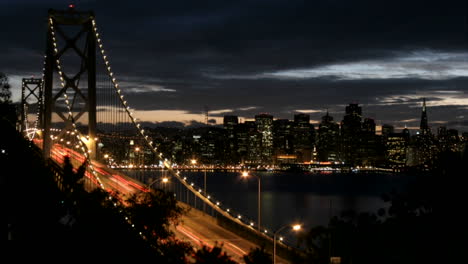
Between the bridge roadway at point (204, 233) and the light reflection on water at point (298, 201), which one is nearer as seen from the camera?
the bridge roadway at point (204, 233)

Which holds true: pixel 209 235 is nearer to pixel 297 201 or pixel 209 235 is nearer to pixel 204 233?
pixel 204 233

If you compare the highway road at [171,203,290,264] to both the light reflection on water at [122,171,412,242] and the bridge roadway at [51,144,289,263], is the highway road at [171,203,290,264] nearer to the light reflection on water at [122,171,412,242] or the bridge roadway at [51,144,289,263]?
the bridge roadway at [51,144,289,263]

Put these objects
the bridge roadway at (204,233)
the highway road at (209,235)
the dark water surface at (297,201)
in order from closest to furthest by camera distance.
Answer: the highway road at (209,235), the bridge roadway at (204,233), the dark water surface at (297,201)

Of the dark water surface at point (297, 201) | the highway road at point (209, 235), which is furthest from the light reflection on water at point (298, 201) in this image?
the highway road at point (209, 235)

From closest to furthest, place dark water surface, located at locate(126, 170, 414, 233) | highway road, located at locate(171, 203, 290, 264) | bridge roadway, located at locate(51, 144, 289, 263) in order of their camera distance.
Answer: highway road, located at locate(171, 203, 290, 264), bridge roadway, located at locate(51, 144, 289, 263), dark water surface, located at locate(126, 170, 414, 233)

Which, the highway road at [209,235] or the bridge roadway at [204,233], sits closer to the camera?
the highway road at [209,235]

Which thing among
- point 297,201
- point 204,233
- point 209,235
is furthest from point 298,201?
point 209,235

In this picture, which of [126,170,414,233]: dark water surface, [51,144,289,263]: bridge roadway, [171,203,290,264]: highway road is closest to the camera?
[171,203,290,264]: highway road

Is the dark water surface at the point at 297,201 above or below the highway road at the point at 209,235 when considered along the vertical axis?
below

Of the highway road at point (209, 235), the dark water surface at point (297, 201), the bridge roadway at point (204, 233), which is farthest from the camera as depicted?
the dark water surface at point (297, 201)

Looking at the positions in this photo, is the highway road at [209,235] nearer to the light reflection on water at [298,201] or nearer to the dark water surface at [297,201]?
the dark water surface at [297,201]

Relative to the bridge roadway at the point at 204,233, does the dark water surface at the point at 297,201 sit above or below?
below

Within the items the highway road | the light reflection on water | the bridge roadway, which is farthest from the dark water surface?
the highway road
